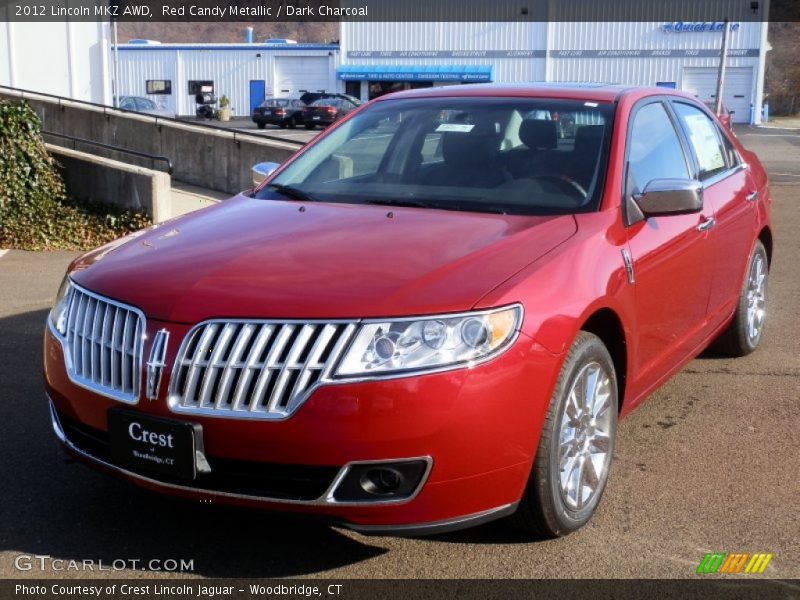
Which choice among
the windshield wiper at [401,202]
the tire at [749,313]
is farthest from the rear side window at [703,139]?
the windshield wiper at [401,202]

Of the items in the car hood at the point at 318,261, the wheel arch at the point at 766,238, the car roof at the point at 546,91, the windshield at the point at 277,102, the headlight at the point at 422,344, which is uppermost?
the car roof at the point at 546,91

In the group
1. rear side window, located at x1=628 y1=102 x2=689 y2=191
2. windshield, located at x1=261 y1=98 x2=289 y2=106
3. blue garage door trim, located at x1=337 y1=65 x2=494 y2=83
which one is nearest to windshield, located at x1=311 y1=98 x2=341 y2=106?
windshield, located at x1=261 y1=98 x2=289 y2=106

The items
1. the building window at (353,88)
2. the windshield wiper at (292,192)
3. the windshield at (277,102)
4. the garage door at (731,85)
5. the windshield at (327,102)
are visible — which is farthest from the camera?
the building window at (353,88)

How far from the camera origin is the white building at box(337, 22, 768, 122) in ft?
185

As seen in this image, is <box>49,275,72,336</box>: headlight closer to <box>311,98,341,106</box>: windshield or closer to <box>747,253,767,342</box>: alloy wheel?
<box>747,253,767,342</box>: alloy wheel

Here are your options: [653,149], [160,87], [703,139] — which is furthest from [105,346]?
[160,87]

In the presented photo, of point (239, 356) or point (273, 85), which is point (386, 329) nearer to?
point (239, 356)

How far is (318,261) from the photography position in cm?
372

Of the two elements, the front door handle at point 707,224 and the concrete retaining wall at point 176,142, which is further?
the concrete retaining wall at point 176,142

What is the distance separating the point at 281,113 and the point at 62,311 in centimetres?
4434

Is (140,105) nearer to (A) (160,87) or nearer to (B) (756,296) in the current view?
(A) (160,87)

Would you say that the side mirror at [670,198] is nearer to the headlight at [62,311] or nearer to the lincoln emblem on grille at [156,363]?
the lincoln emblem on grille at [156,363]

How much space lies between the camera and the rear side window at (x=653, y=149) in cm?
478

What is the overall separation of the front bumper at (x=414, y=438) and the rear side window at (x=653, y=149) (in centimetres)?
155
